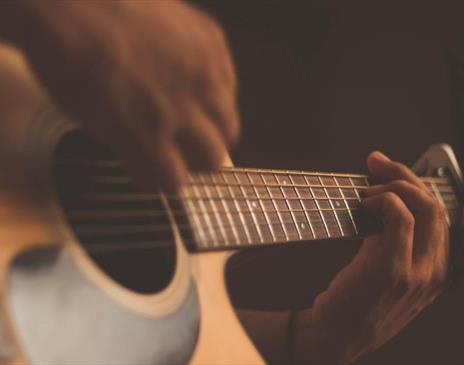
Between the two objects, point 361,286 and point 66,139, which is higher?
point 66,139

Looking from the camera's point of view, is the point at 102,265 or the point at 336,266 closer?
the point at 102,265

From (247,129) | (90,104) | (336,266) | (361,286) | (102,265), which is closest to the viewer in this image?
(90,104)

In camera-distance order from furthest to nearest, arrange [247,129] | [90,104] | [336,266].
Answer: [247,129] < [336,266] < [90,104]

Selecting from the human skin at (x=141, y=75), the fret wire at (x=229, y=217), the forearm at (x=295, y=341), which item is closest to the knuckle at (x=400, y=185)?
the forearm at (x=295, y=341)

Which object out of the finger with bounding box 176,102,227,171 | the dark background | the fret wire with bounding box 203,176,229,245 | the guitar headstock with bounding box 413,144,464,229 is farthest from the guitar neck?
the dark background

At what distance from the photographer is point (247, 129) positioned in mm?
1159

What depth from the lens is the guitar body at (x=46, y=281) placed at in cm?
29

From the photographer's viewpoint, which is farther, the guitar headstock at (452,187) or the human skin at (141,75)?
the guitar headstock at (452,187)

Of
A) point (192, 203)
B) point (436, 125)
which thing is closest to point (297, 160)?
point (436, 125)

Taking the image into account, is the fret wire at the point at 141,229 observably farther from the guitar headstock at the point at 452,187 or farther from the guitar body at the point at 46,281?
the guitar headstock at the point at 452,187

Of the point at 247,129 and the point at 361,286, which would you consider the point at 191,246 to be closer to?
the point at 361,286

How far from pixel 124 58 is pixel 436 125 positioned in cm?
113

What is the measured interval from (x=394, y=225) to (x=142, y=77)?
48cm

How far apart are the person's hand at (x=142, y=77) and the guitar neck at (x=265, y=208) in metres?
0.11
